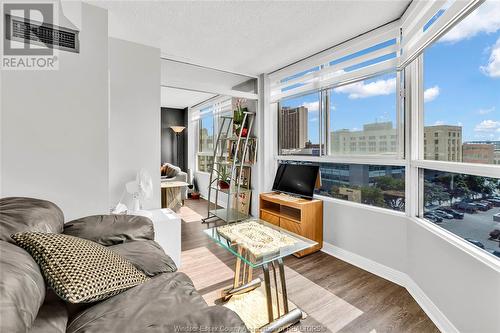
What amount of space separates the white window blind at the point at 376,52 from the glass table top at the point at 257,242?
5.81 feet

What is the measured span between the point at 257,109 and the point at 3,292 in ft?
12.2

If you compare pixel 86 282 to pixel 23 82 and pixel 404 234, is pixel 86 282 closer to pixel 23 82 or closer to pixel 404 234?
pixel 23 82

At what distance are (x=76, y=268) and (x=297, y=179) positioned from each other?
2633 mm

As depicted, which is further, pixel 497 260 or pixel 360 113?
pixel 360 113

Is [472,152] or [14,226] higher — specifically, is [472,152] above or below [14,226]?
above

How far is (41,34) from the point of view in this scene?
6.28 ft

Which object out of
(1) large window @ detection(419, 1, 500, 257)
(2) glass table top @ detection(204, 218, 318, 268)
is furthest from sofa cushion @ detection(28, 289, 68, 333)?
(1) large window @ detection(419, 1, 500, 257)

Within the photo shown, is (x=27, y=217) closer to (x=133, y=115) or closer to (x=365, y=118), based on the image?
(x=133, y=115)

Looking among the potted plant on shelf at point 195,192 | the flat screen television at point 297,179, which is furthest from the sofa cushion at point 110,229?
the potted plant on shelf at point 195,192

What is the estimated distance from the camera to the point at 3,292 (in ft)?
2.16

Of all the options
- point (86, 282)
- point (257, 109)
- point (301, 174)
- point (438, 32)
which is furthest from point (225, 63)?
point (86, 282)

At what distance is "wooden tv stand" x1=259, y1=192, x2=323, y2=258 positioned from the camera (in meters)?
2.88

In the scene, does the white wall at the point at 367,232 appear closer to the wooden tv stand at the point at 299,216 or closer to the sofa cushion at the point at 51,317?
the wooden tv stand at the point at 299,216

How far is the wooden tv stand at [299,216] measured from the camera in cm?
288
